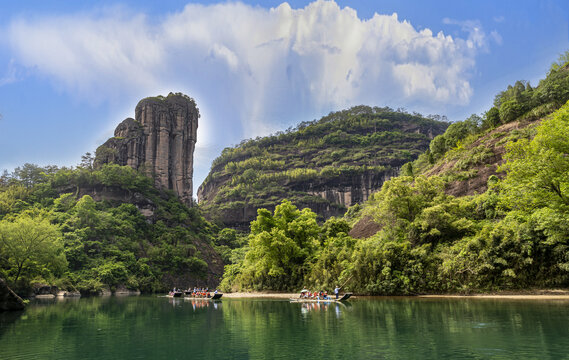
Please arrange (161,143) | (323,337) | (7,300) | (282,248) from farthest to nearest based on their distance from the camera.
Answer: (161,143) < (282,248) < (7,300) < (323,337)

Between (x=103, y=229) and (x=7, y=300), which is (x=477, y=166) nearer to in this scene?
(x=7, y=300)

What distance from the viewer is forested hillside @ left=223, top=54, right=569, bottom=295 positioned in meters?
25.3

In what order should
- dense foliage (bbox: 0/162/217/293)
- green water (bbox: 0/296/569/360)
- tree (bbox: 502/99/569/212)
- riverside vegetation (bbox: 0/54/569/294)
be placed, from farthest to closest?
dense foliage (bbox: 0/162/217/293) < riverside vegetation (bbox: 0/54/569/294) < tree (bbox: 502/99/569/212) < green water (bbox: 0/296/569/360)

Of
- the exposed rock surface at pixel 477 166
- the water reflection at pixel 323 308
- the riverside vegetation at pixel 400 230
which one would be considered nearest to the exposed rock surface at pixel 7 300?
the riverside vegetation at pixel 400 230

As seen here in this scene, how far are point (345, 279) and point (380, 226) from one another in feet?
45.4

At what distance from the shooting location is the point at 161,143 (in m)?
116

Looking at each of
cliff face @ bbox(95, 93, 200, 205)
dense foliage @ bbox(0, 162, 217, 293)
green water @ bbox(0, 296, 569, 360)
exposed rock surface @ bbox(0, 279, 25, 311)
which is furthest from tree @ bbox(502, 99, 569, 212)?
cliff face @ bbox(95, 93, 200, 205)

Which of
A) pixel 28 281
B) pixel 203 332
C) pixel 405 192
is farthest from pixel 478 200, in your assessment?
pixel 28 281

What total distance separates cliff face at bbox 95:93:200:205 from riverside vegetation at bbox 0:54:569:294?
14589mm

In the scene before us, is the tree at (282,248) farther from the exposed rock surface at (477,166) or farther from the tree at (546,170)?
the tree at (546,170)

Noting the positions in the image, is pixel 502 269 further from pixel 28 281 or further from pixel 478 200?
pixel 28 281

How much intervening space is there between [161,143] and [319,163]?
65.7 m

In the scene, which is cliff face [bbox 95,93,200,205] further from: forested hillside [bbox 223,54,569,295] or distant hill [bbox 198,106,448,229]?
forested hillside [bbox 223,54,569,295]

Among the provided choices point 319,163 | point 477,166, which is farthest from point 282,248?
point 319,163
